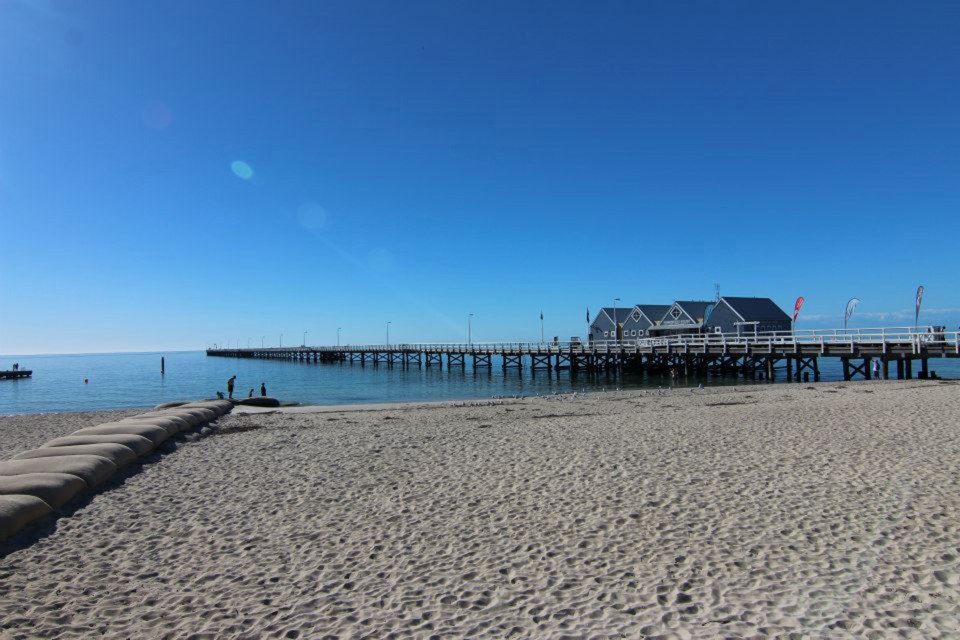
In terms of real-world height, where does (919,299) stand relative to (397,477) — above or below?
above

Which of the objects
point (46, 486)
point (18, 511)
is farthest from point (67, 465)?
point (18, 511)

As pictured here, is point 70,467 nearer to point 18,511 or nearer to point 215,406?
point 18,511

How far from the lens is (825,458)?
8414 mm

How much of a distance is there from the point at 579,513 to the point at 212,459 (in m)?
7.10

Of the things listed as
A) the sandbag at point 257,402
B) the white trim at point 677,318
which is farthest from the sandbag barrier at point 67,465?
the white trim at point 677,318

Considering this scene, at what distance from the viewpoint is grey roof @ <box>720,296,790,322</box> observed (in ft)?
135

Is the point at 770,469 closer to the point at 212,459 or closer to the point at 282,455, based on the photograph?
the point at 282,455

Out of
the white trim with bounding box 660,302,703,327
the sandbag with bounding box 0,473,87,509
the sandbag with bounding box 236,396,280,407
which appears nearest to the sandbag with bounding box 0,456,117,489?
the sandbag with bounding box 0,473,87,509

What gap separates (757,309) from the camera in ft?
139

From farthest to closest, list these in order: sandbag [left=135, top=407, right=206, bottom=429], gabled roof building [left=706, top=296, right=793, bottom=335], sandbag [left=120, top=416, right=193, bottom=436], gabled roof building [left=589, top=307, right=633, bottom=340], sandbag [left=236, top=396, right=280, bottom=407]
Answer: gabled roof building [left=589, top=307, right=633, bottom=340], gabled roof building [left=706, top=296, right=793, bottom=335], sandbag [left=236, top=396, right=280, bottom=407], sandbag [left=135, top=407, right=206, bottom=429], sandbag [left=120, top=416, right=193, bottom=436]

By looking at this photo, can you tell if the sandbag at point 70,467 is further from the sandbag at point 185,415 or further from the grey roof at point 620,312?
the grey roof at point 620,312

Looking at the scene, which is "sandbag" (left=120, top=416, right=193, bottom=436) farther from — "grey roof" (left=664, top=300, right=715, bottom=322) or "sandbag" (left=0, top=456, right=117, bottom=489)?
"grey roof" (left=664, top=300, right=715, bottom=322)

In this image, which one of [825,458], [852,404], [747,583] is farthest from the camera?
[852,404]

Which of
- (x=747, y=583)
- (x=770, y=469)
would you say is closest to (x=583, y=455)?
(x=770, y=469)
